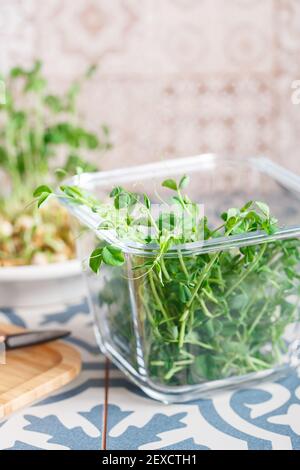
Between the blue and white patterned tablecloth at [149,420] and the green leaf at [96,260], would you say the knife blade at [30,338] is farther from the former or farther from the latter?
the green leaf at [96,260]

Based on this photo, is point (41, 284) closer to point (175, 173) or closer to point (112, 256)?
point (175, 173)

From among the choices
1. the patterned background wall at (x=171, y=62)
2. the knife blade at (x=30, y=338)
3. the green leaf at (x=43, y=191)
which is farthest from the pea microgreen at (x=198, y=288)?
the patterned background wall at (x=171, y=62)

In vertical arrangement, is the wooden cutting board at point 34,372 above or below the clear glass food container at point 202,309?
below

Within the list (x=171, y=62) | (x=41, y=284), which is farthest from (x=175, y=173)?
(x=171, y=62)

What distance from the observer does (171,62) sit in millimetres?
1701

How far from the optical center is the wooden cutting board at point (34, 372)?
90 centimetres

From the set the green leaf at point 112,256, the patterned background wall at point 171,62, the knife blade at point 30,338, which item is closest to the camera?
the green leaf at point 112,256

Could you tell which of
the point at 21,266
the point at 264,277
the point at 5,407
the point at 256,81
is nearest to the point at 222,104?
the point at 256,81

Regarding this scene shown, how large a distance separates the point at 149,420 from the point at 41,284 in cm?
34

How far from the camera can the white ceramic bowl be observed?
44.2 inches

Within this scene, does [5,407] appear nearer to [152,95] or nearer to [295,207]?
[295,207]

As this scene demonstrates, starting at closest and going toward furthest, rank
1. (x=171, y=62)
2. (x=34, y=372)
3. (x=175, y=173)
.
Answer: (x=34, y=372) → (x=175, y=173) → (x=171, y=62)

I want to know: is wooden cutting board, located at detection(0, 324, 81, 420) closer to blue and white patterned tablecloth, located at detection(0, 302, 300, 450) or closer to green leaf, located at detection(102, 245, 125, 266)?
blue and white patterned tablecloth, located at detection(0, 302, 300, 450)

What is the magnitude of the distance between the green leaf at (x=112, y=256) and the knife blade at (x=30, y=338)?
0.82 ft
